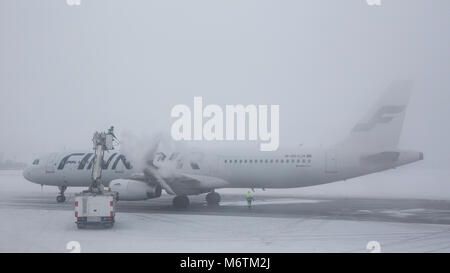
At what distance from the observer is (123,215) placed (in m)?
26.8

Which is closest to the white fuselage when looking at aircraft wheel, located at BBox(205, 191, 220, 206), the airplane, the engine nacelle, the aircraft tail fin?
the airplane

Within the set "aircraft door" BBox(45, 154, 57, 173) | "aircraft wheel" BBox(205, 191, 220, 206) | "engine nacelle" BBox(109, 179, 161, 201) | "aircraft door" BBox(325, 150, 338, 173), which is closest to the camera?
"engine nacelle" BBox(109, 179, 161, 201)

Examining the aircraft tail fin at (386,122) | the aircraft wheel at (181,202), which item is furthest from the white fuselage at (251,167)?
the aircraft wheel at (181,202)

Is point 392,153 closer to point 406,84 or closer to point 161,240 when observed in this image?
point 406,84

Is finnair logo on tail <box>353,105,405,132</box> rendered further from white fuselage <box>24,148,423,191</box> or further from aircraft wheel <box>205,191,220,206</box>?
aircraft wheel <box>205,191,220,206</box>

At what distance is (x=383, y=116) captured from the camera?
3050cm

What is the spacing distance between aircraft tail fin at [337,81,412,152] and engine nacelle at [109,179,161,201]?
13579mm

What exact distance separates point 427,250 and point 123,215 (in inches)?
664

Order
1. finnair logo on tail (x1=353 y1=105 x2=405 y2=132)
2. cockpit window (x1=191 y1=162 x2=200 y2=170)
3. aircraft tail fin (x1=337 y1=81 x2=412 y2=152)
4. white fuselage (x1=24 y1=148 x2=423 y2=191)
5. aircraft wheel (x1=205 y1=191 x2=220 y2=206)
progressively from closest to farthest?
aircraft tail fin (x1=337 y1=81 x2=412 y2=152), finnair logo on tail (x1=353 y1=105 x2=405 y2=132), white fuselage (x1=24 y1=148 x2=423 y2=191), cockpit window (x1=191 y1=162 x2=200 y2=170), aircraft wheel (x1=205 y1=191 x2=220 y2=206)

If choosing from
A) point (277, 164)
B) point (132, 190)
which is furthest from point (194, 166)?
point (132, 190)

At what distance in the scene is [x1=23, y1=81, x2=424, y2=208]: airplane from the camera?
2889 cm

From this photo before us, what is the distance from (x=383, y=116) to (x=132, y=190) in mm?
17137

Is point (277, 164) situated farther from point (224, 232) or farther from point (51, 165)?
point (51, 165)
